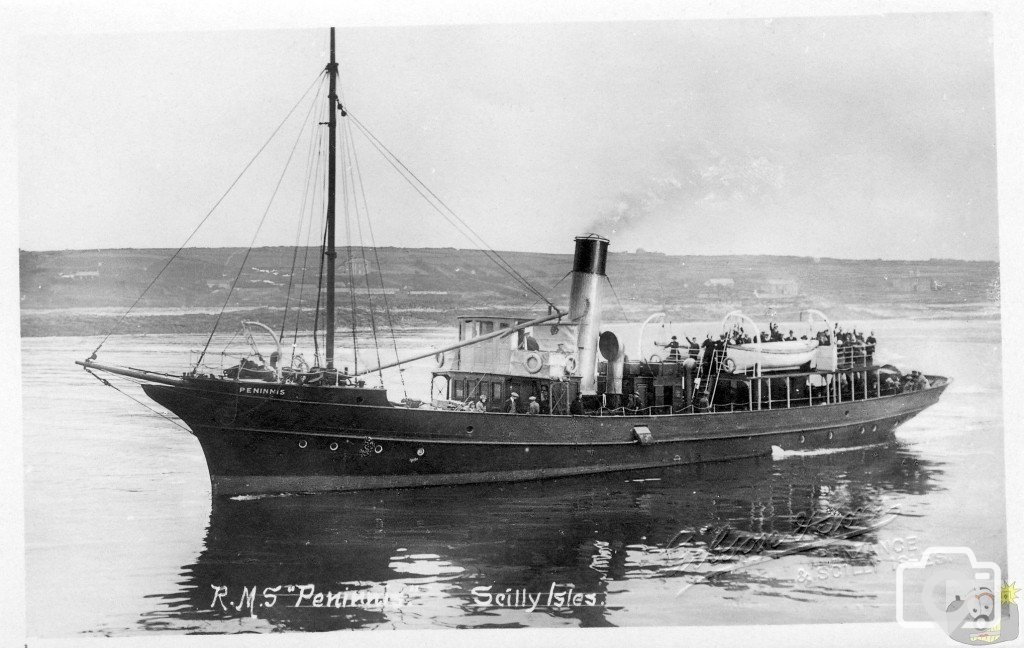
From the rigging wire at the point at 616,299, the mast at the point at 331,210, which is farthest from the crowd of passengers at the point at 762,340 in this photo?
the mast at the point at 331,210

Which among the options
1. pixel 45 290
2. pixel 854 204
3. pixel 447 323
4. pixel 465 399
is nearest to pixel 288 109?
pixel 45 290

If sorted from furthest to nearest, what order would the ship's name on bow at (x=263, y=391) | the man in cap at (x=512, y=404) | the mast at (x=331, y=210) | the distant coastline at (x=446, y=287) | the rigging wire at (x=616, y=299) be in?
1. the rigging wire at (x=616, y=299)
2. the man in cap at (x=512, y=404)
3. the ship's name on bow at (x=263, y=391)
4. the mast at (x=331, y=210)
5. the distant coastline at (x=446, y=287)

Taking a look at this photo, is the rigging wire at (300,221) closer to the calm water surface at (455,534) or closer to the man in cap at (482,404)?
the calm water surface at (455,534)

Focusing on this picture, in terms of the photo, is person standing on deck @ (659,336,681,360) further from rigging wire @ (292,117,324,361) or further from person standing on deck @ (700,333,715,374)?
rigging wire @ (292,117,324,361)

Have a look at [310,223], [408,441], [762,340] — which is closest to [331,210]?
[310,223]

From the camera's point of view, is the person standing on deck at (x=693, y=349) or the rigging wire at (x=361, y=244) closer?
the rigging wire at (x=361, y=244)

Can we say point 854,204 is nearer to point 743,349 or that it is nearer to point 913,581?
point 743,349
